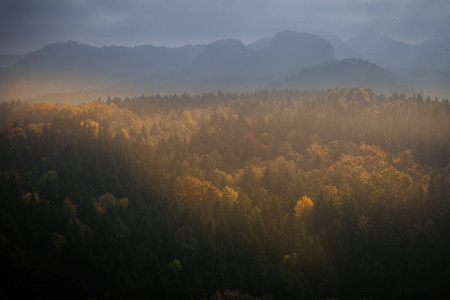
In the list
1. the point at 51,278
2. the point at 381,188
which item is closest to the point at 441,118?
the point at 381,188

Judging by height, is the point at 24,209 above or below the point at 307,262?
above

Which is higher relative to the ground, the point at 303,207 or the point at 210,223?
the point at 303,207

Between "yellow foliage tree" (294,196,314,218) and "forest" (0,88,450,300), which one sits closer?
"forest" (0,88,450,300)

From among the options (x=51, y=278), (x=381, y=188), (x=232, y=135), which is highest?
(x=232, y=135)

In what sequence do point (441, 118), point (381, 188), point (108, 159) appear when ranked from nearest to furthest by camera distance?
point (381, 188), point (108, 159), point (441, 118)

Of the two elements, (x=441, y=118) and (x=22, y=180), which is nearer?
(x=22, y=180)

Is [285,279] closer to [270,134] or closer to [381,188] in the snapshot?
[381,188]

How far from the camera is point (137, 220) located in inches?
3228

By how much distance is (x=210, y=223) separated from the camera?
75.7 meters

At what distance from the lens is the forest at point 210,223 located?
6216 centimetres

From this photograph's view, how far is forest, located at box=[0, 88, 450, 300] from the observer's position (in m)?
62.2

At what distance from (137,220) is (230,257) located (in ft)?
87.8

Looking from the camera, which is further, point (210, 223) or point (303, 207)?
point (303, 207)

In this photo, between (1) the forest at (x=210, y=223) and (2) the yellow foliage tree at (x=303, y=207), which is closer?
(1) the forest at (x=210, y=223)
